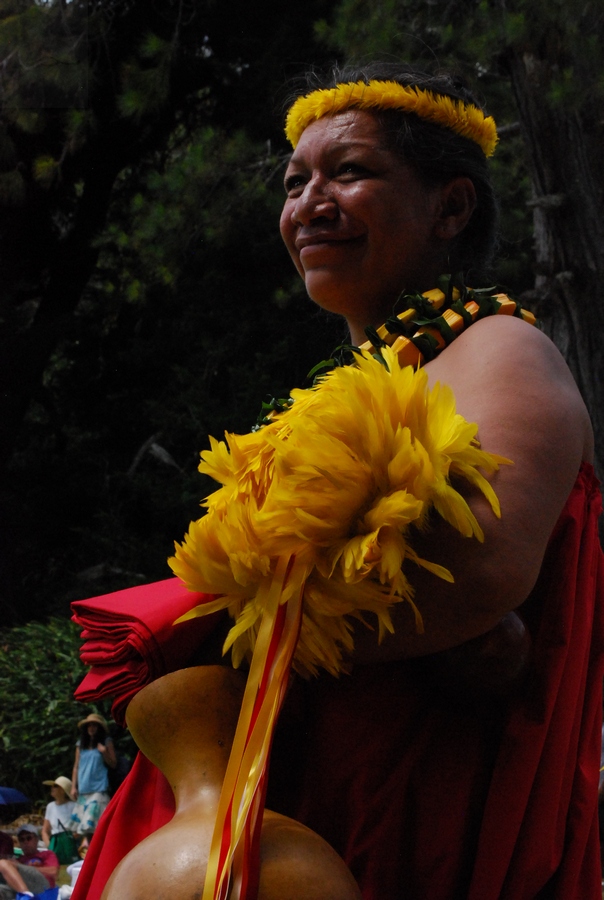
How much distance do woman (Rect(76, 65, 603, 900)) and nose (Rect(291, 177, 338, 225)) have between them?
0.72 ft

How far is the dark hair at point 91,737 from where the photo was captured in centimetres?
786

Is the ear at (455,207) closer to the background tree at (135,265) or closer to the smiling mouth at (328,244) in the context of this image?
the smiling mouth at (328,244)

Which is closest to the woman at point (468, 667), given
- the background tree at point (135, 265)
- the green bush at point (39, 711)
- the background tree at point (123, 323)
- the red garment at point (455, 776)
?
the red garment at point (455, 776)

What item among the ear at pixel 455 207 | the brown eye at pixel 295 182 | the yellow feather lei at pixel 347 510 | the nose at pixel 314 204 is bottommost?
the yellow feather lei at pixel 347 510

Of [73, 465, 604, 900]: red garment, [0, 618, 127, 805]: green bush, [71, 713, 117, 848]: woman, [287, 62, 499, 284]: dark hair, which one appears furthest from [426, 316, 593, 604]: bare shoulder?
[0, 618, 127, 805]: green bush

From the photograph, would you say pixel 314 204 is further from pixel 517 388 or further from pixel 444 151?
pixel 517 388

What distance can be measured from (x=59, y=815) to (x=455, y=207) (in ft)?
22.1

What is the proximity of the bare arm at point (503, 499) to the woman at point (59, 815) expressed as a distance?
6.61 m

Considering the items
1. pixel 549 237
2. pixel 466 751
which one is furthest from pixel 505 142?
pixel 466 751

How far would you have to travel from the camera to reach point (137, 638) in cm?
143

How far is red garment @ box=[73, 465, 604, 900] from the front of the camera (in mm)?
1453

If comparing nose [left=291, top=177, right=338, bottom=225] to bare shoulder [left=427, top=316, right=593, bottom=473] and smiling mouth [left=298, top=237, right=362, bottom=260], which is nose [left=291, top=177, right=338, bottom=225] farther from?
bare shoulder [left=427, top=316, right=593, bottom=473]

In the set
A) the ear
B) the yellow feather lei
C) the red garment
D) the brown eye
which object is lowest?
the red garment

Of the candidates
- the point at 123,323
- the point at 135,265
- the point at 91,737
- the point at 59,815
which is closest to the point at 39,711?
the point at 91,737
